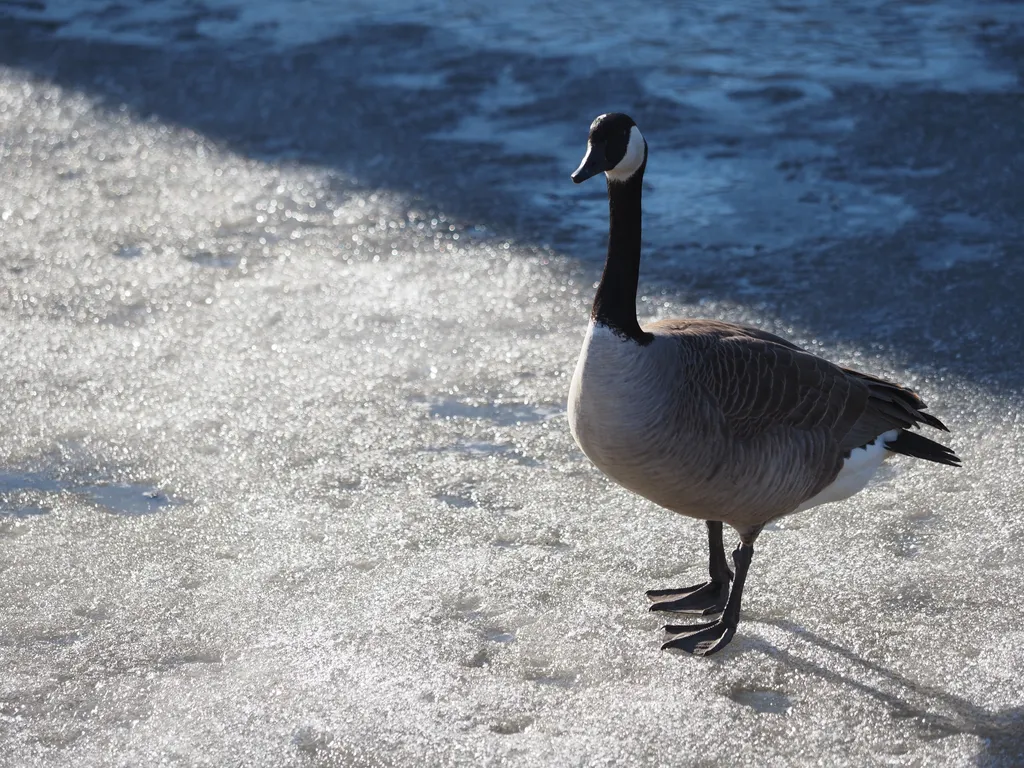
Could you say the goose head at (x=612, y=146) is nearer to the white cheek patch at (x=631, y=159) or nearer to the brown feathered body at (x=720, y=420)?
the white cheek patch at (x=631, y=159)

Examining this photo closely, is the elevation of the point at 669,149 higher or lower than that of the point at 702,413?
higher

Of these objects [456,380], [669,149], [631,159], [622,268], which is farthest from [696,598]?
[669,149]

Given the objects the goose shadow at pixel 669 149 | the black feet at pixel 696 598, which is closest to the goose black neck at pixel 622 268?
the black feet at pixel 696 598

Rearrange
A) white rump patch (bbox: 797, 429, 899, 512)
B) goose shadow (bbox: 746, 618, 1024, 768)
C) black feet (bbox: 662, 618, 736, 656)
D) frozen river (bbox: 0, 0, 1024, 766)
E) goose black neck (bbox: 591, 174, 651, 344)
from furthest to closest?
white rump patch (bbox: 797, 429, 899, 512), black feet (bbox: 662, 618, 736, 656), goose black neck (bbox: 591, 174, 651, 344), frozen river (bbox: 0, 0, 1024, 766), goose shadow (bbox: 746, 618, 1024, 768)

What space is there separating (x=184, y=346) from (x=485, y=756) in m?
2.74

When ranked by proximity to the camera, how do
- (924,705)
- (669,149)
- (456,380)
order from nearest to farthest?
(924,705), (456,380), (669,149)

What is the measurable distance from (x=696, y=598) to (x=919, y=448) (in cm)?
82

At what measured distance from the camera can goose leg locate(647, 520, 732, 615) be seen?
3.69 meters

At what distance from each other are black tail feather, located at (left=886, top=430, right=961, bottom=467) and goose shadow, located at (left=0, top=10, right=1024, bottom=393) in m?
1.21

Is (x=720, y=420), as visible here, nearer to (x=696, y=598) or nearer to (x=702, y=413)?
(x=702, y=413)

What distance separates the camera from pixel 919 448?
3.74m

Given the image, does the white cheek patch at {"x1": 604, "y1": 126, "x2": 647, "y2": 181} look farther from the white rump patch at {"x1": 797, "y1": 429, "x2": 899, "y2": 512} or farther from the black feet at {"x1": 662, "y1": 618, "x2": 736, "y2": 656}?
the black feet at {"x1": 662, "y1": 618, "x2": 736, "y2": 656}

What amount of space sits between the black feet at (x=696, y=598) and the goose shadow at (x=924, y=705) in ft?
0.71

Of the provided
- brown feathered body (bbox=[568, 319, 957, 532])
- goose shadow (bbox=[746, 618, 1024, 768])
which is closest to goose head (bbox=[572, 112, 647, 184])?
brown feathered body (bbox=[568, 319, 957, 532])
